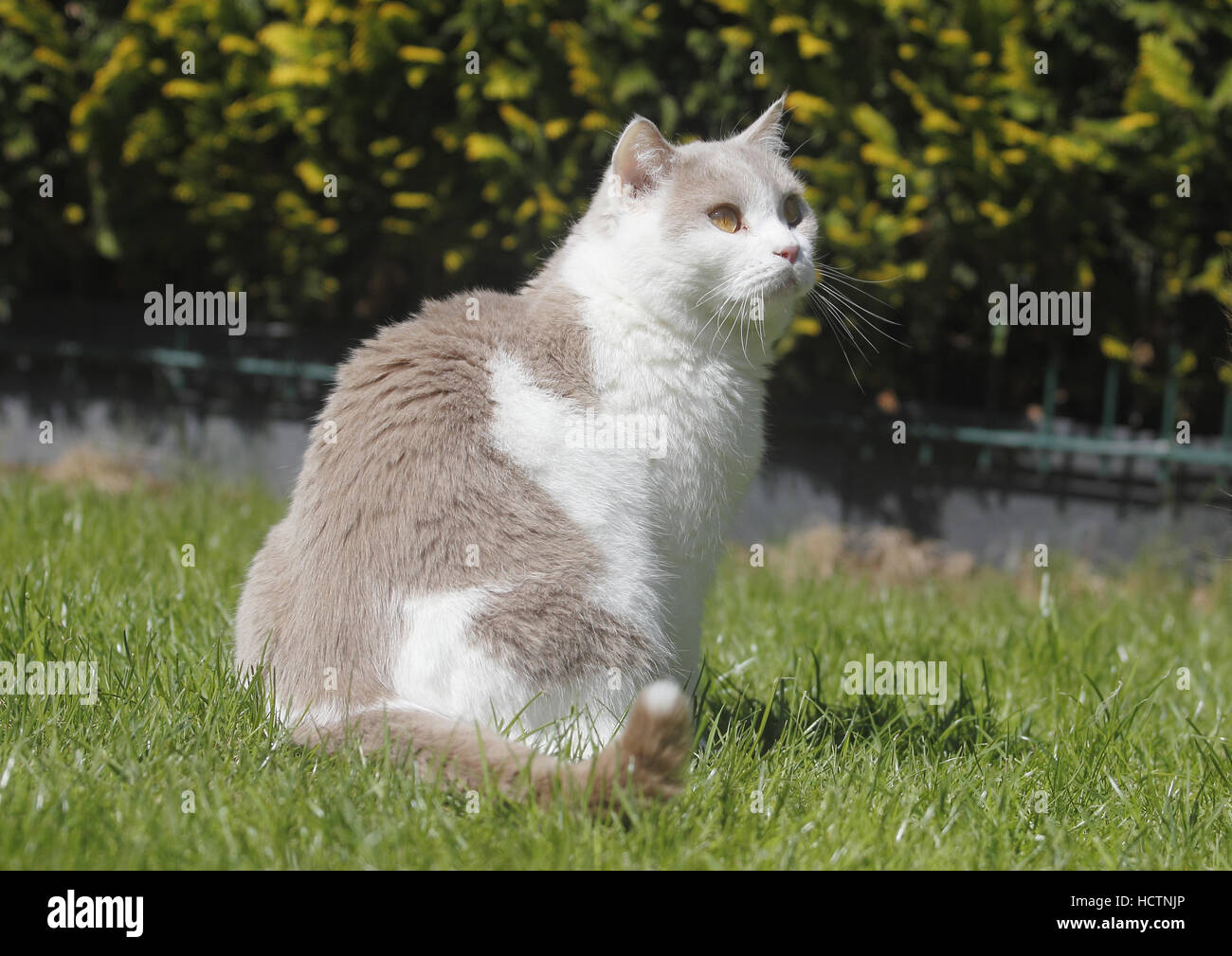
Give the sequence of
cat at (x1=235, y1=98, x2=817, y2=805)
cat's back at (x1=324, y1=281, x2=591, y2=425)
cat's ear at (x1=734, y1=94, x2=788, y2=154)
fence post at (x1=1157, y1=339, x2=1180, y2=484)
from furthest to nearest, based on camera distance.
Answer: fence post at (x1=1157, y1=339, x2=1180, y2=484)
cat's ear at (x1=734, y1=94, x2=788, y2=154)
cat's back at (x1=324, y1=281, x2=591, y2=425)
cat at (x1=235, y1=98, x2=817, y2=805)

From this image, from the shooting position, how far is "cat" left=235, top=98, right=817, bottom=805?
6.71ft

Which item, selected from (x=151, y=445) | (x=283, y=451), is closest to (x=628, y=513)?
(x=283, y=451)

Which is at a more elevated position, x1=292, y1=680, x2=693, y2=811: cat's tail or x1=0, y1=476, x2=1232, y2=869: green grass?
x1=292, y1=680, x2=693, y2=811: cat's tail

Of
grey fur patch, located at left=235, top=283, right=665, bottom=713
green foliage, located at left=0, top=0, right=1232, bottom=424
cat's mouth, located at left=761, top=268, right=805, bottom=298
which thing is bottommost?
grey fur patch, located at left=235, top=283, right=665, bottom=713

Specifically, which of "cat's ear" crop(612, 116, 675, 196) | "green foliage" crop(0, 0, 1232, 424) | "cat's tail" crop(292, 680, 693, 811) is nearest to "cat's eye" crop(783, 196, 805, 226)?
"cat's ear" crop(612, 116, 675, 196)

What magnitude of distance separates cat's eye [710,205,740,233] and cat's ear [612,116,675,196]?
180 millimetres

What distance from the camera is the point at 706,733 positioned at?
8.34ft

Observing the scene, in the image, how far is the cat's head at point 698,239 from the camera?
8.07ft

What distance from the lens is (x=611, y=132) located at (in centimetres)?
421

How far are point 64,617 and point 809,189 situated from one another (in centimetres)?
330

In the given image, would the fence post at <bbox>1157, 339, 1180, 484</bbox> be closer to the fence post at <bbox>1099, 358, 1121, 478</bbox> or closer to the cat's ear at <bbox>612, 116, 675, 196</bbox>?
the fence post at <bbox>1099, 358, 1121, 478</bbox>

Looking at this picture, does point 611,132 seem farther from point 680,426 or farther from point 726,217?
point 680,426

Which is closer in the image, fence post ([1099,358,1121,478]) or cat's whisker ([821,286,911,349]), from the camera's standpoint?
cat's whisker ([821,286,911,349])

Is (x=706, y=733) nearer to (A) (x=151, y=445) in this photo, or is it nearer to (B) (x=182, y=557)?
(B) (x=182, y=557)
